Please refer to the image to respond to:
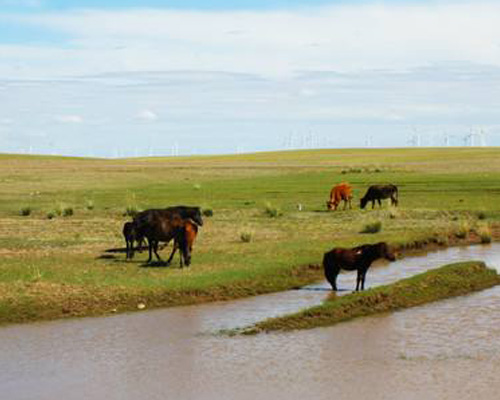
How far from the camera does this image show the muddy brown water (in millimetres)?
12500

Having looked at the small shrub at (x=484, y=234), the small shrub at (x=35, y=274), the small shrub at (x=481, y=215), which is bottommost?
the small shrub at (x=35, y=274)

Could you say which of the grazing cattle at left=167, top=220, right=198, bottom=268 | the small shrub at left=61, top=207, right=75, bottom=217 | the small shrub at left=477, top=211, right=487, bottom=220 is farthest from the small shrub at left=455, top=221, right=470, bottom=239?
the small shrub at left=61, top=207, right=75, bottom=217

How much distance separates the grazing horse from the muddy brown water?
1204 millimetres

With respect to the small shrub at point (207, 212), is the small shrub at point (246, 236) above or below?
below

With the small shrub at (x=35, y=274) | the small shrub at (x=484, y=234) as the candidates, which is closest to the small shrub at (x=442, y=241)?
the small shrub at (x=484, y=234)

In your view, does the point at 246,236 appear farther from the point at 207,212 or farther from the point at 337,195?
the point at 337,195

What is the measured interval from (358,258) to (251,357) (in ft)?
18.4

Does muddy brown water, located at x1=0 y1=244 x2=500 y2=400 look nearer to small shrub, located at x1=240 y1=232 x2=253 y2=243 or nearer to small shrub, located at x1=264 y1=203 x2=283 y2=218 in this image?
small shrub, located at x1=240 y1=232 x2=253 y2=243

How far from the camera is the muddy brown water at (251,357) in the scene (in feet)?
41.0

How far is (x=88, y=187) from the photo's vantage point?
59656mm

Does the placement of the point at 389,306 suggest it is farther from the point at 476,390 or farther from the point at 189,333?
the point at 476,390

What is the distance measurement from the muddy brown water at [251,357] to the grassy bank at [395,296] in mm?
373

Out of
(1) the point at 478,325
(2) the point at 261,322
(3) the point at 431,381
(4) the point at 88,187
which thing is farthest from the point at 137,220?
(4) the point at 88,187

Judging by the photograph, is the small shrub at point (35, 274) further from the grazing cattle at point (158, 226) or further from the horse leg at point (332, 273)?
the horse leg at point (332, 273)
